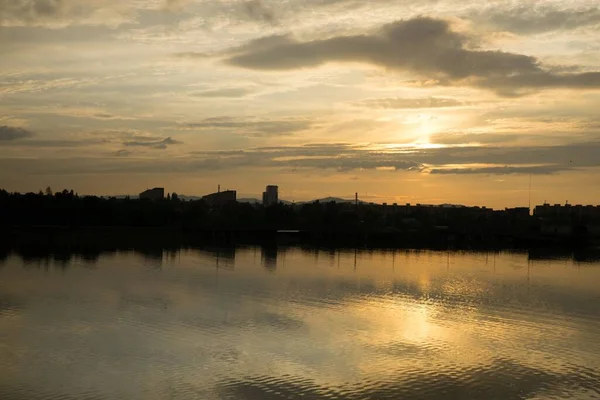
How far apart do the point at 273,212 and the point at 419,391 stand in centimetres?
8319

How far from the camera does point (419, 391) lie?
623 inches

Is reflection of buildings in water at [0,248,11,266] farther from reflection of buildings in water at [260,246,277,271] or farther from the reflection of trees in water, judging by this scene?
the reflection of trees in water

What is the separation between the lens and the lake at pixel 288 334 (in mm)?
16078

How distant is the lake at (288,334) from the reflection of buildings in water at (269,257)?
4.01 m

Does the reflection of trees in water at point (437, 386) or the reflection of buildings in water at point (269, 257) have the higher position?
the reflection of buildings in water at point (269, 257)

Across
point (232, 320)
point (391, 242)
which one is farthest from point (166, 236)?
point (232, 320)

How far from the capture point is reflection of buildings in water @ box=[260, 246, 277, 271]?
151ft

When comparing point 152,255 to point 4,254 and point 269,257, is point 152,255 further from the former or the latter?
point 4,254

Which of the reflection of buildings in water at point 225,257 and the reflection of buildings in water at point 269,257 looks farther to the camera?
the reflection of buildings in water at point 269,257

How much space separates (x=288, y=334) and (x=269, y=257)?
106 ft

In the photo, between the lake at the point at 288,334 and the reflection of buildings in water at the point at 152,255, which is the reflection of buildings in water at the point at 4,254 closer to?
the lake at the point at 288,334

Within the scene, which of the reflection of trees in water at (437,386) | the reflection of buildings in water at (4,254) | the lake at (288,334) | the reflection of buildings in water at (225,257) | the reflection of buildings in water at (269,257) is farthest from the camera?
the reflection of buildings in water at (269,257)

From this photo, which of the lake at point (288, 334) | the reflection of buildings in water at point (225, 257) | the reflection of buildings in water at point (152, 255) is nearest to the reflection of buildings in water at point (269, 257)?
the reflection of buildings in water at point (225, 257)

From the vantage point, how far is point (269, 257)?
177ft
